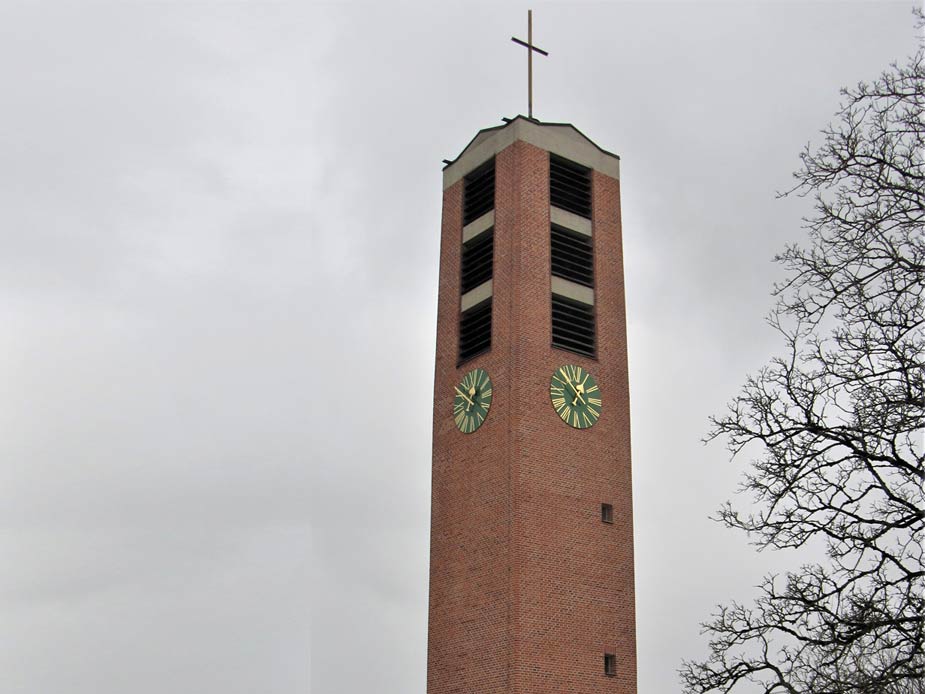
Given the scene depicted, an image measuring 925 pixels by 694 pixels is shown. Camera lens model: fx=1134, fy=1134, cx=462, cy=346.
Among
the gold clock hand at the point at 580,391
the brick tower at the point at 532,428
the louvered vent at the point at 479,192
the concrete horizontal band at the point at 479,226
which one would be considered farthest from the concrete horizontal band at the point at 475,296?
the gold clock hand at the point at 580,391

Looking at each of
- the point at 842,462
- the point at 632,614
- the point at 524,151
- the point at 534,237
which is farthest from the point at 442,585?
the point at 842,462

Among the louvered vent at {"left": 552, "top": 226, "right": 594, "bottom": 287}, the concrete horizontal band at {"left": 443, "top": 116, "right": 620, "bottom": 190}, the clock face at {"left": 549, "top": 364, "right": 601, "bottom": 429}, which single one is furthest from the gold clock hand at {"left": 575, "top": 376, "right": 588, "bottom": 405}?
the concrete horizontal band at {"left": 443, "top": 116, "right": 620, "bottom": 190}

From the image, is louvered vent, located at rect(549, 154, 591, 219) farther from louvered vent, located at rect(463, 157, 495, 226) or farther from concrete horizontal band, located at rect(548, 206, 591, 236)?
louvered vent, located at rect(463, 157, 495, 226)

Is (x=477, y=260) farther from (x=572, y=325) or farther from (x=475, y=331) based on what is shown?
(x=572, y=325)

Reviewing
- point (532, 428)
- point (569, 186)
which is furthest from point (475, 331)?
point (569, 186)

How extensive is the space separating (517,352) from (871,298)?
18839mm

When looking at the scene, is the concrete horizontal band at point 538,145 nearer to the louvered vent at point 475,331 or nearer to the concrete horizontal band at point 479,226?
the concrete horizontal band at point 479,226

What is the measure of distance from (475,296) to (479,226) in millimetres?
2203

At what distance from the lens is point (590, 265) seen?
105ft

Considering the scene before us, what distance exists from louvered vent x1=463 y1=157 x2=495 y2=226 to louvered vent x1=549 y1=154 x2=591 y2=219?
1.74 meters

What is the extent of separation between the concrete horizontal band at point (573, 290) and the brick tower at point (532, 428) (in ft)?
0.14

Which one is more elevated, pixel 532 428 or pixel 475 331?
pixel 475 331

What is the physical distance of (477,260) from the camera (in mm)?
32281

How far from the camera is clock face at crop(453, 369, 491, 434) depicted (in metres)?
29.8
